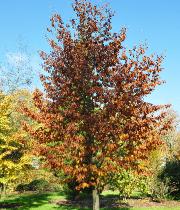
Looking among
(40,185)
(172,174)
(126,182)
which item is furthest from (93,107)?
(40,185)

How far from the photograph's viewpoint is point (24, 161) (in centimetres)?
2125

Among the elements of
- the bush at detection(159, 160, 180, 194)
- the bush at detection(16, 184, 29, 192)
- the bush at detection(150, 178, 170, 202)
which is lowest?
the bush at detection(150, 178, 170, 202)

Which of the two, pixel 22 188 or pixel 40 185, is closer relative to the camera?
pixel 40 185

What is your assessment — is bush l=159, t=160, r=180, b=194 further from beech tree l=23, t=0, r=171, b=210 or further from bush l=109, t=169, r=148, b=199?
beech tree l=23, t=0, r=171, b=210

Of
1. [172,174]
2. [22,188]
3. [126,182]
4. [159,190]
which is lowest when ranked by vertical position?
[159,190]

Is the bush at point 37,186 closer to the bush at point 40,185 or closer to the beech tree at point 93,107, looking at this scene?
the bush at point 40,185

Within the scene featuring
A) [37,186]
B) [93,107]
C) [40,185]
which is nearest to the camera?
[93,107]

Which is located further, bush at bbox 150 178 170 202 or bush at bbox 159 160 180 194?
bush at bbox 159 160 180 194

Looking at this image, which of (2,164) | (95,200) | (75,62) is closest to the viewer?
(75,62)

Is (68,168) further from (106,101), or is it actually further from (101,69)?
(101,69)

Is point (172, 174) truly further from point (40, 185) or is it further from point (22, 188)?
point (22, 188)

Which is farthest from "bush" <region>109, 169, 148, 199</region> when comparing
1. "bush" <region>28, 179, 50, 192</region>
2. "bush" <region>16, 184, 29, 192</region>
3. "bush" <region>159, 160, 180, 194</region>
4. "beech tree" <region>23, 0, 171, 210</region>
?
"bush" <region>16, 184, 29, 192</region>

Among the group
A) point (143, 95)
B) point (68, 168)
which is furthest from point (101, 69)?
point (68, 168)

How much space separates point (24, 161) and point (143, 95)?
454 inches
